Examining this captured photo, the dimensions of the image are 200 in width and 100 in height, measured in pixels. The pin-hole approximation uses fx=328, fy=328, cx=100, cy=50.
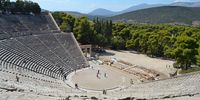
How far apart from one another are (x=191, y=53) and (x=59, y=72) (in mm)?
20114

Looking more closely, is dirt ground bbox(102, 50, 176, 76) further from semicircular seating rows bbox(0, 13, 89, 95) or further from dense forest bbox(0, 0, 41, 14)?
dense forest bbox(0, 0, 41, 14)

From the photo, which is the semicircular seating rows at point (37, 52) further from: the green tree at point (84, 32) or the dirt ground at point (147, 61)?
the dirt ground at point (147, 61)

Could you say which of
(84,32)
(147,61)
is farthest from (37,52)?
(84,32)

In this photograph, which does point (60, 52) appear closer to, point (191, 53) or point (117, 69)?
point (117, 69)

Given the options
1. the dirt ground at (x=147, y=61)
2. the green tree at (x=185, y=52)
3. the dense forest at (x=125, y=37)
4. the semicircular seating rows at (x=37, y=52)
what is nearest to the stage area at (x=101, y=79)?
the semicircular seating rows at (x=37, y=52)

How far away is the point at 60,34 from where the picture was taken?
193 ft

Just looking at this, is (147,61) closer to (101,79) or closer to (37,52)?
(101,79)

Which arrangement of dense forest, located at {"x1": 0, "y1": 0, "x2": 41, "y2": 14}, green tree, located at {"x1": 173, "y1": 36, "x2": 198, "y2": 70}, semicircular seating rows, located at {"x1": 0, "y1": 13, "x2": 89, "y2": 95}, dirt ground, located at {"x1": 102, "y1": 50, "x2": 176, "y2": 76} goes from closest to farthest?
1. semicircular seating rows, located at {"x1": 0, "y1": 13, "x2": 89, "y2": 95}
2. green tree, located at {"x1": 173, "y1": 36, "x2": 198, "y2": 70}
3. dirt ground, located at {"x1": 102, "y1": 50, "x2": 176, "y2": 76}
4. dense forest, located at {"x1": 0, "y1": 0, "x2": 41, "y2": 14}

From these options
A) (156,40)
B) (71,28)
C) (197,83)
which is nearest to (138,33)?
(156,40)

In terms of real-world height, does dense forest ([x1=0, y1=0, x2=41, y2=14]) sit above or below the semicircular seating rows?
above

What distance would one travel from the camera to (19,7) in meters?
65.4

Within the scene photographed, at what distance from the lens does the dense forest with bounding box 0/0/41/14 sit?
6242cm

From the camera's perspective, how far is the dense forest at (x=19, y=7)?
62.4m

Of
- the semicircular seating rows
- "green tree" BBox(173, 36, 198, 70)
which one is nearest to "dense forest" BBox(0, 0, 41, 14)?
the semicircular seating rows
